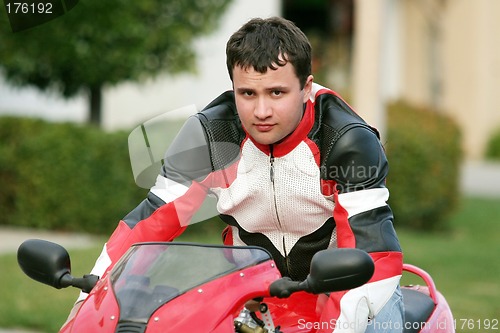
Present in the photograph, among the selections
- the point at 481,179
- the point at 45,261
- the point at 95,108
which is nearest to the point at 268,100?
the point at 45,261

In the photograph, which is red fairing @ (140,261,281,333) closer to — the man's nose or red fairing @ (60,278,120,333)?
red fairing @ (60,278,120,333)

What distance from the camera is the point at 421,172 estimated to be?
42.0ft

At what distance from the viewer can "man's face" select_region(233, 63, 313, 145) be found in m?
3.40

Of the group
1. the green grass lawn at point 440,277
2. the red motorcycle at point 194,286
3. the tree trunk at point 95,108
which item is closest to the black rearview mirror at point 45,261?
the red motorcycle at point 194,286

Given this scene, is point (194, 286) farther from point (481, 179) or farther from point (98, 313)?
point (481, 179)

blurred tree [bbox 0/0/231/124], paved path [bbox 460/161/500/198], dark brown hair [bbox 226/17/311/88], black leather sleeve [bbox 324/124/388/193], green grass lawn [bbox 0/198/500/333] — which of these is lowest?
paved path [bbox 460/161/500/198]

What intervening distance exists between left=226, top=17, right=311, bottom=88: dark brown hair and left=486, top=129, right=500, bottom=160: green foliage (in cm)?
2060

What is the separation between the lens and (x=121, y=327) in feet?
9.70

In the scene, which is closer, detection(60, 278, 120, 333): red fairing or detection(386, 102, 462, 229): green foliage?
detection(60, 278, 120, 333): red fairing

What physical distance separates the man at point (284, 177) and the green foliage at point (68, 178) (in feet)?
24.1

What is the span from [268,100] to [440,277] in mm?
6570

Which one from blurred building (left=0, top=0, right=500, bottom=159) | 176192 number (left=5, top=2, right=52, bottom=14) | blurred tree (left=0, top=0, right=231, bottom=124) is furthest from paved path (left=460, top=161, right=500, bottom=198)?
176192 number (left=5, top=2, right=52, bottom=14)

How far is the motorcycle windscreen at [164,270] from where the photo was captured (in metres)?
3.01

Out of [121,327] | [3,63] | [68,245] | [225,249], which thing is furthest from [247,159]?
[3,63]
